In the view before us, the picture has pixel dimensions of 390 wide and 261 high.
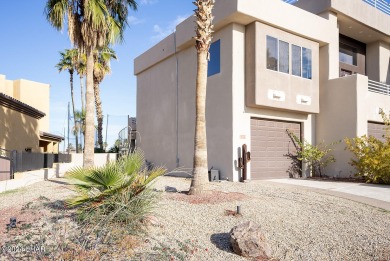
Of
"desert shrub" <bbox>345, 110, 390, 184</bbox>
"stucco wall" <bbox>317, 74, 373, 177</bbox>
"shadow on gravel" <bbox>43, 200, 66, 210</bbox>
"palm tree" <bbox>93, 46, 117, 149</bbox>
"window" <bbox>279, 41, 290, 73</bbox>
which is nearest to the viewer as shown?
"shadow on gravel" <bbox>43, 200, 66, 210</bbox>

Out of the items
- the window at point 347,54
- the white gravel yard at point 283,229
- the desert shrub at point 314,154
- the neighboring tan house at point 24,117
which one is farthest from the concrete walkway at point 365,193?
the neighboring tan house at point 24,117

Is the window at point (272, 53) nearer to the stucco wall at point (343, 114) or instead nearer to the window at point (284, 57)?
the window at point (284, 57)

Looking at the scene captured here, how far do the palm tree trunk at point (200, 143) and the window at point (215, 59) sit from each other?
16.0 feet

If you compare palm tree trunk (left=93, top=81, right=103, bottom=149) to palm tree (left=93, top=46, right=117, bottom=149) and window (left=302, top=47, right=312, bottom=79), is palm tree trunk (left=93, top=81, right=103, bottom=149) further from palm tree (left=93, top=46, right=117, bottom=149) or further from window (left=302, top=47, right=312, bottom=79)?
window (left=302, top=47, right=312, bottom=79)

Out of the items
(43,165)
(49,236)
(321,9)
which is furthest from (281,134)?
(43,165)

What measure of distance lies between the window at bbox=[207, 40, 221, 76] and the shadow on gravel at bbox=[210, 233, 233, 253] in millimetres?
9725

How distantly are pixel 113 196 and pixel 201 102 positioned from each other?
174 inches

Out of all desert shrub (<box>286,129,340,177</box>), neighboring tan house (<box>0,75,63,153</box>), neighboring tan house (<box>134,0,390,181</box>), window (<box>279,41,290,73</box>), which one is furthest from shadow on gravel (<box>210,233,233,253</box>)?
neighboring tan house (<box>0,75,63,153</box>)

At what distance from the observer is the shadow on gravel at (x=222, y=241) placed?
5.37 metres

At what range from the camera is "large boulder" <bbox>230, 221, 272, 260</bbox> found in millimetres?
5074

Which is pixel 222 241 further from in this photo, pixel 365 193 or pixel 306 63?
pixel 306 63

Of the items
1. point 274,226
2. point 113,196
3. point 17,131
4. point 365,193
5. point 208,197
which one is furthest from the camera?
point 17,131

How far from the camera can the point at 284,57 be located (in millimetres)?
14422

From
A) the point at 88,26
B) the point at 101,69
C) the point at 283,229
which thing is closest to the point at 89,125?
the point at 88,26
